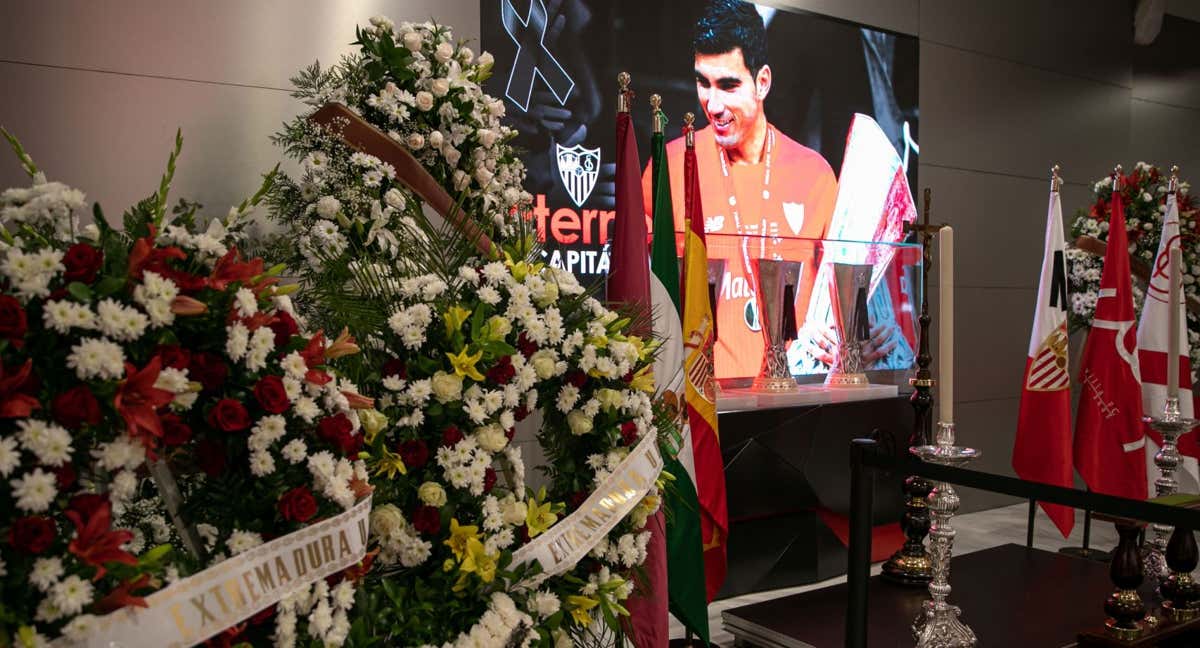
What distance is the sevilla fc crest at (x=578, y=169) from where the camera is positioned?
4359mm

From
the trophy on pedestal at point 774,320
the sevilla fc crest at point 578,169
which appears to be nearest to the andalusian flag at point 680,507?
the trophy on pedestal at point 774,320

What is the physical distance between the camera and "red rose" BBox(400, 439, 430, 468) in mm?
1489

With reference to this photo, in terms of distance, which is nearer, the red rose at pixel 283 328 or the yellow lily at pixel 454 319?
the red rose at pixel 283 328

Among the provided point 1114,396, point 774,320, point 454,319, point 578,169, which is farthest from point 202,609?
point 1114,396

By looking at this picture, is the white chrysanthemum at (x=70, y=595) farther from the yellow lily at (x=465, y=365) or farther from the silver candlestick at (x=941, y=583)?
the silver candlestick at (x=941, y=583)

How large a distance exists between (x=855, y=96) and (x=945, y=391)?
3645 mm

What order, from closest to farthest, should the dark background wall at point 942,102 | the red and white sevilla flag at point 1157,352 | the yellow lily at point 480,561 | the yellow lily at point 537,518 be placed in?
the yellow lily at point 480,561 < the yellow lily at point 537,518 < the dark background wall at point 942,102 < the red and white sevilla flag at point 1157,352

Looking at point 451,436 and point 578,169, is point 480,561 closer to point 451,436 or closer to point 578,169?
point 451,436

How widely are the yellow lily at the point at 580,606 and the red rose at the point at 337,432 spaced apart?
1.86 feet

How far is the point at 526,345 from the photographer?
1.64m

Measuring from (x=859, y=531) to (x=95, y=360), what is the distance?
1371 millimetres

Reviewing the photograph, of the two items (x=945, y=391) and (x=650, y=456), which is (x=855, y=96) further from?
(x=650, y=456)

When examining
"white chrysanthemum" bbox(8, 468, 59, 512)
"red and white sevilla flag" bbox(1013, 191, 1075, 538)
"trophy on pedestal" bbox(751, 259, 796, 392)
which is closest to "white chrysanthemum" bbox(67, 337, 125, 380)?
"white chrysanthemum" bbox(8, 468, 59, 512)

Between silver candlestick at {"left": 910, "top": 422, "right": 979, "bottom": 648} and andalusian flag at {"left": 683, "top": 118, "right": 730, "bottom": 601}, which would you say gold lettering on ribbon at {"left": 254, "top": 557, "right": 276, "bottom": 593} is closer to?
silver candlestick at {"left": 910, "top": 422, "right": 979, "bottom": 648}
